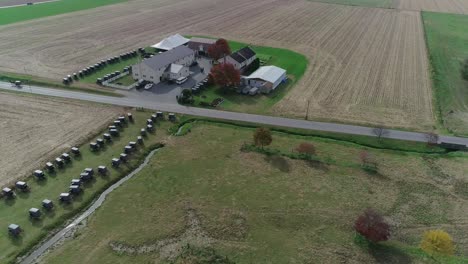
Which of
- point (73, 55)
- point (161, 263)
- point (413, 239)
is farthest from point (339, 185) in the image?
point (73, 55)

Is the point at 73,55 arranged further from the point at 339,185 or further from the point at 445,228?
the point at 445,228

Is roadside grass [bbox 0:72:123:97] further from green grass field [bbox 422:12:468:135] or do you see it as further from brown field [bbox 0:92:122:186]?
green grass field [bbox 422:12:468:135]

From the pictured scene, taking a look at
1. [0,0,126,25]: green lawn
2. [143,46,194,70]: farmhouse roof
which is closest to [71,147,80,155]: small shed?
[143,46,194,70]: farmhouse roof

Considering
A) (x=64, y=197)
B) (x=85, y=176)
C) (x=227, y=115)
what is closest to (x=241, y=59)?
(x=227, y=115)

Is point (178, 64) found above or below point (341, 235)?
above

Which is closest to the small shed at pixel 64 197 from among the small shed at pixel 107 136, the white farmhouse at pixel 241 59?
the small shed at pixel 107 136

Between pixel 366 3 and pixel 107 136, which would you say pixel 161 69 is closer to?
pixel 107 136

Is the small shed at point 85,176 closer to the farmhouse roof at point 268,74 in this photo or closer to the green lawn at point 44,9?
the farmhouse roof at point 268,74
